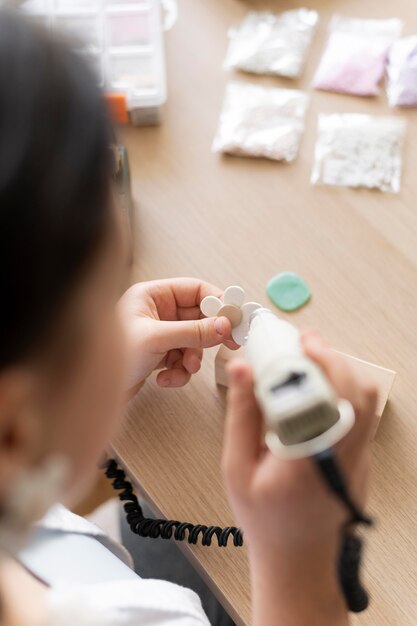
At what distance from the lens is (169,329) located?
645mm

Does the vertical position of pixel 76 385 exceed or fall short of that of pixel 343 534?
it exceeds it

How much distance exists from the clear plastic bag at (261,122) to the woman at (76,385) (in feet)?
1.36

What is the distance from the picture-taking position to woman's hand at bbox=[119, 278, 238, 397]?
645 mm

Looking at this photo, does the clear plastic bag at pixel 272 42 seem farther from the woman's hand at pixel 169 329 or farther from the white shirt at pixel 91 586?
the white shirt at pixel 91 586

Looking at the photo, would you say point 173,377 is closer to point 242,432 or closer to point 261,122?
point 242,432

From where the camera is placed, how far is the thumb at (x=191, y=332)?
2.11 ft

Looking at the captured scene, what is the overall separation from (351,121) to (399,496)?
46 centimetres

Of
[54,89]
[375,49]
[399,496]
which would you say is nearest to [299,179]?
[375,49]

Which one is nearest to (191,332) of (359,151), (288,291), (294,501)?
(288,291)

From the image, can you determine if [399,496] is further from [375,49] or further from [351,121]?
[375,49]

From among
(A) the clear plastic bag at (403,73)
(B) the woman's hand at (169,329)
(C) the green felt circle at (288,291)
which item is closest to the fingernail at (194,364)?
(B) the woman's hand at (169,329)

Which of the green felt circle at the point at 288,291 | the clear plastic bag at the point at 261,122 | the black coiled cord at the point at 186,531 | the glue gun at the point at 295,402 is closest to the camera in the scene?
the glue gun at the point at 295,402

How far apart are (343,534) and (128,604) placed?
0.61ft

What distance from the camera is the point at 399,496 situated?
0.60 metres
